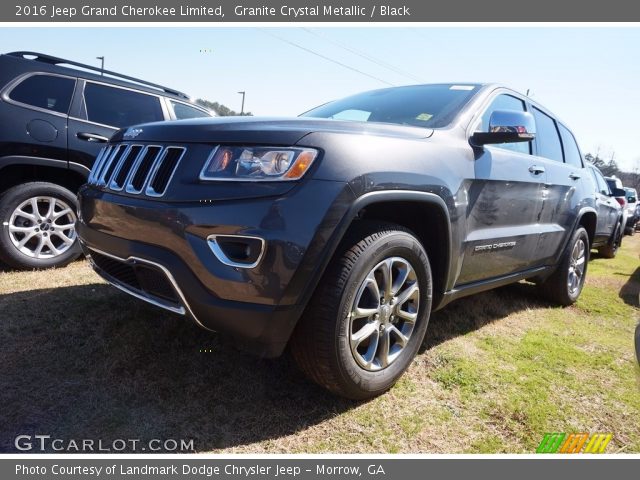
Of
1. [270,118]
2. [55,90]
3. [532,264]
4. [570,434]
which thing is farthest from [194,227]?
[55,90]

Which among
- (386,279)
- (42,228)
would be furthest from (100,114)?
(386,279)

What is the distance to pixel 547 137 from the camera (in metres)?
3.80

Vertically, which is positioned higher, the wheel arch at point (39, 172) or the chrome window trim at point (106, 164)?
the chrome window trim at point (106, 164)

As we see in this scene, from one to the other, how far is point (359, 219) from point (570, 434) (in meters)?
1.45

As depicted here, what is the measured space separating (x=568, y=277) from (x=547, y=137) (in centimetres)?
134

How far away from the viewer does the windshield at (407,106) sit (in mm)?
2703

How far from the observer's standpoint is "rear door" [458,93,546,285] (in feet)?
8.62

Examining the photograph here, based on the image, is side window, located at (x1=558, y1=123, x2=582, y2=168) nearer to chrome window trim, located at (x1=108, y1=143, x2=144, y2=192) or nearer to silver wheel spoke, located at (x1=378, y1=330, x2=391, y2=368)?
silver wheel spoke, located at (x1=378, y1=330, x2=391, y2=368)

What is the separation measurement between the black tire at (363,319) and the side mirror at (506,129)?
0.85 meters

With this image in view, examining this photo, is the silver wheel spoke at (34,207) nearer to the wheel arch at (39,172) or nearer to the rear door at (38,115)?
the wheel arch at (39,172)

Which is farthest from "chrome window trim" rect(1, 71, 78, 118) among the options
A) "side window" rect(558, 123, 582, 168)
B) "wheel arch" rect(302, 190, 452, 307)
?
"side window" rect(558, 123, 582, 168)

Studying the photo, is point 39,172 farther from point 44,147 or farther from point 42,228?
point 42,228

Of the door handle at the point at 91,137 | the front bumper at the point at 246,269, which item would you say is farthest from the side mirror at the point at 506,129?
the door handle at the point at 91,137
